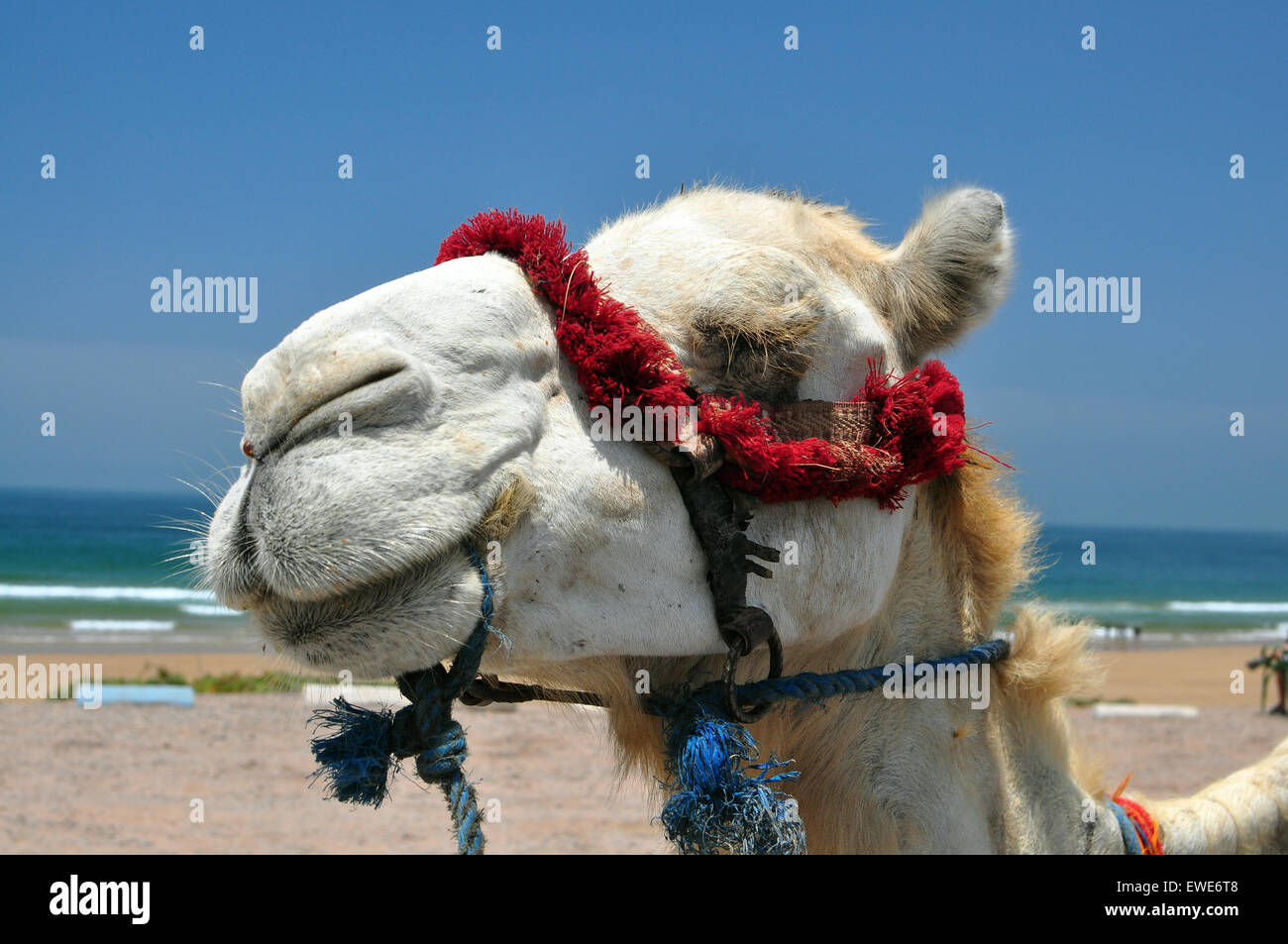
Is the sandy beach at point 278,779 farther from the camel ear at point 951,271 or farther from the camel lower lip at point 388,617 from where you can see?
the camel lower lip at point 388,617

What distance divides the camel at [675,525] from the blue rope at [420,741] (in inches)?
3.0

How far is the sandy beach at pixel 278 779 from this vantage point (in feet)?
34.6

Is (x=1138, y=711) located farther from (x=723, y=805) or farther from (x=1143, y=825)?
(x=723, y=805)

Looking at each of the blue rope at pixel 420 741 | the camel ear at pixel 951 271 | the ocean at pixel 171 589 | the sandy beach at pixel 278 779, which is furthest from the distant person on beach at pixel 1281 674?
the blue rope at pixel 420 741

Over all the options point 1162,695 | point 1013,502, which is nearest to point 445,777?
point 1013,502

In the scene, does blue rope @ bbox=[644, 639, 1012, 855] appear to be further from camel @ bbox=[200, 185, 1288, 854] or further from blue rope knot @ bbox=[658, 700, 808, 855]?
camel @ bbox=[200, 185, 1288, 854]

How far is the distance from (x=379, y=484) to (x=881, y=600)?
1.38 m

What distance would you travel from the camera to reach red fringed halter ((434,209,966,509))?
237 cm

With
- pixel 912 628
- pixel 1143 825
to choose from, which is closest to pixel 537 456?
pixel 912 628

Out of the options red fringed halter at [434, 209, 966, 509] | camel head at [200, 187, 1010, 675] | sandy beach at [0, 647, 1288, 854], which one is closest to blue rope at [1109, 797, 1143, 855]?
camel head at [200, 187, 1010, 675]

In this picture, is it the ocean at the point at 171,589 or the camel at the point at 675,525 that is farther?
the ocean at the point at 171,589

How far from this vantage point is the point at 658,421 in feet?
7.77

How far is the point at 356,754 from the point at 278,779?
38.4 ft
